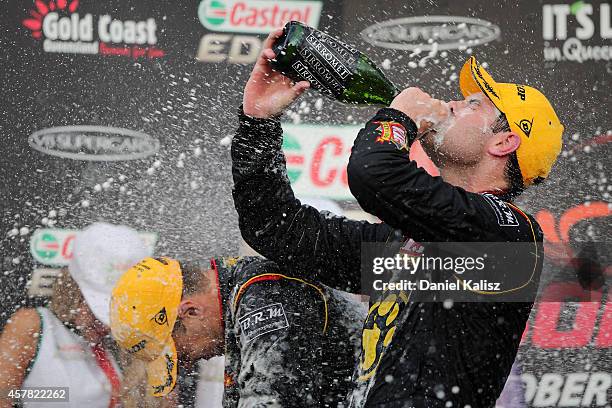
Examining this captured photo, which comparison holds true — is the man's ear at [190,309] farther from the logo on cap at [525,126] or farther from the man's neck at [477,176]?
the logo on cap at [525,126]

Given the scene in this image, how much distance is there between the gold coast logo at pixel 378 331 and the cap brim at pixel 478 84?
56 centimetres

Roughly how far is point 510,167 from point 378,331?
0.53m

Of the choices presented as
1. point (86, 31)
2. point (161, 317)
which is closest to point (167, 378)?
point (161, 317)

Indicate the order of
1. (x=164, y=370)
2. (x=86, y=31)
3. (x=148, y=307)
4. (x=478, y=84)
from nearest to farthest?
(x=478, y=84) → (x=148, y=307) → (x=164, y=370) → (x=86, y=31)

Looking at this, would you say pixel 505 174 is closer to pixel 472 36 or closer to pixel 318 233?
pixel 318 233

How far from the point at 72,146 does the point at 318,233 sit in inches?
81.1

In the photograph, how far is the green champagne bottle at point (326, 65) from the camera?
6.65 ft

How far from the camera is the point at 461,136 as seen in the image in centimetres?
203

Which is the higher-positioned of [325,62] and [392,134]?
[325,62]

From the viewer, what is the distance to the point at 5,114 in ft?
13.0

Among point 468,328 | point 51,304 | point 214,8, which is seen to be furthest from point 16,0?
point 468,328

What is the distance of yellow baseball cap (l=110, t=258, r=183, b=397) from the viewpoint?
8.97 feet

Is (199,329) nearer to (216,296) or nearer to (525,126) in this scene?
(216,296)

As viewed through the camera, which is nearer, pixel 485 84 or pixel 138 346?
pixel 485 84
